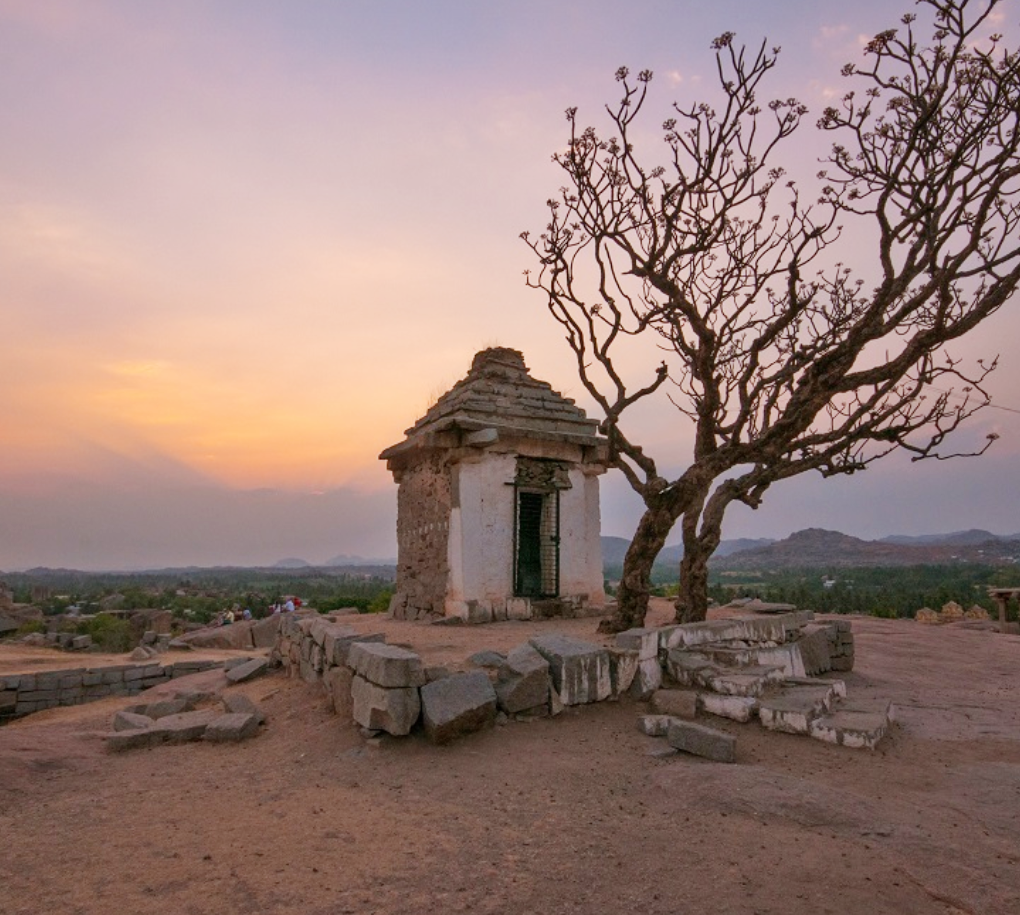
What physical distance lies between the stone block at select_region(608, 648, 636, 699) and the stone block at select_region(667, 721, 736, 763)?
118 centimetres

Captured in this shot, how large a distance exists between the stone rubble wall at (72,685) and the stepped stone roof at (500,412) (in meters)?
6.44

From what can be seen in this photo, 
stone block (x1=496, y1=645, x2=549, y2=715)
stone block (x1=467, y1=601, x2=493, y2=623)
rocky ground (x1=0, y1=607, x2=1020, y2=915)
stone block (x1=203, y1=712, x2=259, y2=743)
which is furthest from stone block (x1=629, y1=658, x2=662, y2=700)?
stone block (x1=467, y1=601, x2=493, y2=623)

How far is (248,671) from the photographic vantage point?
11.3m

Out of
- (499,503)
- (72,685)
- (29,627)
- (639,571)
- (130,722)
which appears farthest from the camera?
(29,627)

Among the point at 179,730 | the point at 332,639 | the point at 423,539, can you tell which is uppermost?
the point at 423,539

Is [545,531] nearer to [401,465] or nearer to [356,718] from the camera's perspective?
[401,465]

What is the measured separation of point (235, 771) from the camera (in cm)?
618

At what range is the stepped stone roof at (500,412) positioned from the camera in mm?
Answer: 12320

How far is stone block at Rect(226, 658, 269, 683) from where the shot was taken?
11.3 metres

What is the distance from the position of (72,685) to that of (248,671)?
4615 millimetres

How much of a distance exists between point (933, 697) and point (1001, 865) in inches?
198

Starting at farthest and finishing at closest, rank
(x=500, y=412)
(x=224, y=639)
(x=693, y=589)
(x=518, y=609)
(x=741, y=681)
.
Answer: (x=224, y=639), (x=500, y=412), (x=518, y=609), (x=693, y=589), (x=741, y=681)

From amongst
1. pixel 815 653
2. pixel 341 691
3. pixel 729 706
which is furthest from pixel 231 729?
pixel 815 653

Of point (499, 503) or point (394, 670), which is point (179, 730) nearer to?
point (394, 670)
